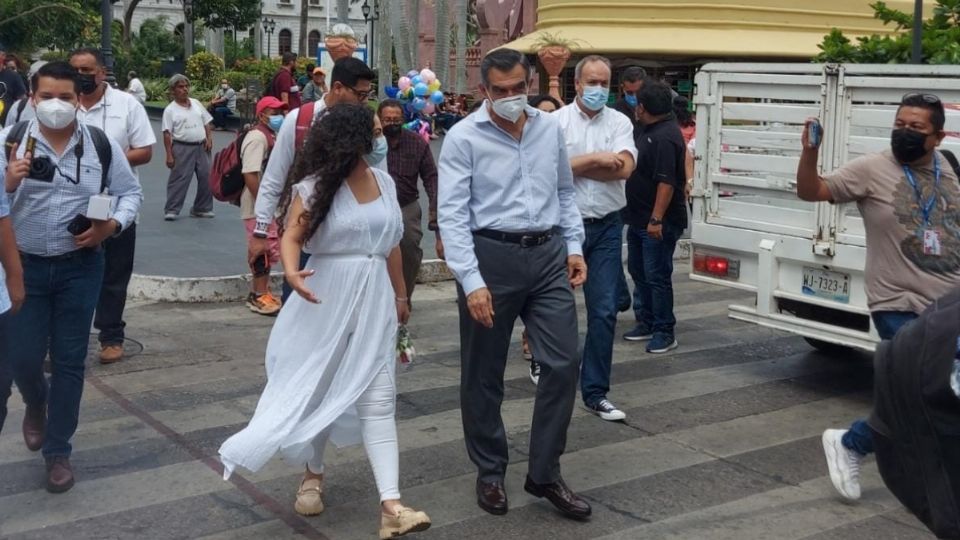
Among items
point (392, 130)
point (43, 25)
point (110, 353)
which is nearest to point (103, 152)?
point (110, 353)

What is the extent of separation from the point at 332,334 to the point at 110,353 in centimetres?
357

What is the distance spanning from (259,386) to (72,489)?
200 centimetres

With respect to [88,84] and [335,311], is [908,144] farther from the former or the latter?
[88,84]

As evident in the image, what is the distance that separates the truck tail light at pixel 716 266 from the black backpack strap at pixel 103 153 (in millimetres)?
4039

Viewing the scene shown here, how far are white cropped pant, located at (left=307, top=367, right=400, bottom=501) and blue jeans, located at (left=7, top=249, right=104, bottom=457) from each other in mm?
1514

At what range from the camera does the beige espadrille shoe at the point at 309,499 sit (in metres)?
5.39

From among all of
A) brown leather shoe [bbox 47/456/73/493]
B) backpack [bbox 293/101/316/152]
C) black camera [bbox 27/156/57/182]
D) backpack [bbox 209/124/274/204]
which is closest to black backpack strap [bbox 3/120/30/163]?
black camera [bbox 27/156/57/182]

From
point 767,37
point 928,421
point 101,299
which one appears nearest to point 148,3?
point 767,37

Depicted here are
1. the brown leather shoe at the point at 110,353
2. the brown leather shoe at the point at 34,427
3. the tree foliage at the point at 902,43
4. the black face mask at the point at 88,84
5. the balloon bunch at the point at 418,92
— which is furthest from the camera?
the balloon bunch at the point at 418,92

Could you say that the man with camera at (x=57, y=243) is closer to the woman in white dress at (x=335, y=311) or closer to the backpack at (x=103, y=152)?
the backpack at (x=103, y=152)

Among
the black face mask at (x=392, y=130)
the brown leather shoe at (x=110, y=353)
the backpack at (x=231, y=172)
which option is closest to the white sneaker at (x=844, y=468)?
the black face mask at (x=392, y=130)

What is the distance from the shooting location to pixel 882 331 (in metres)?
5.84

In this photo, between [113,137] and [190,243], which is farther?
[190,243]

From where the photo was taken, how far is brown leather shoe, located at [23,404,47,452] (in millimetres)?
6223
